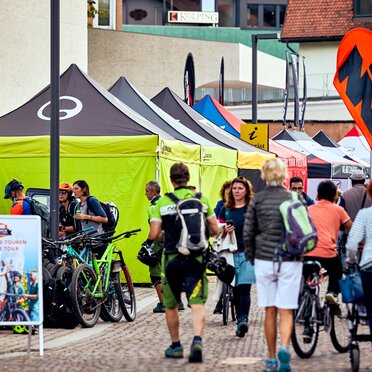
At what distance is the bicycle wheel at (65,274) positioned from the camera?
1423 centimetres

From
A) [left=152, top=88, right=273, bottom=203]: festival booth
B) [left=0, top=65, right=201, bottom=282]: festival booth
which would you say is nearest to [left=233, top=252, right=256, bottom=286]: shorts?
[left=0, top=65, right=201, bottom=282]: festival booth

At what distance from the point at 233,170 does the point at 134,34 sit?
24.3m

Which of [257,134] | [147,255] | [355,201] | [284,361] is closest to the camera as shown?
[284,361]

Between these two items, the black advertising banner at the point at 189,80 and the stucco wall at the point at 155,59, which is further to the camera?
the stucco wall at the point at 155,59

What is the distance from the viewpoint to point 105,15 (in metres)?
51.1

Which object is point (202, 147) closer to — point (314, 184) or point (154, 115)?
point (154, 115)

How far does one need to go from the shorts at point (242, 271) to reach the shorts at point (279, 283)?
361 centimetres

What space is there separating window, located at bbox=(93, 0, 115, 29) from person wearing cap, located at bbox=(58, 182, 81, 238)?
108ft

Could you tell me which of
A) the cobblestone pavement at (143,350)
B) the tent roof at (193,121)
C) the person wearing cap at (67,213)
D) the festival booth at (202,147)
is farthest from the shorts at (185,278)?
the tent roof at (193,121)

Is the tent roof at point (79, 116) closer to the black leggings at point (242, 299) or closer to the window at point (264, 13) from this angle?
the black leggings at point (242, 299)

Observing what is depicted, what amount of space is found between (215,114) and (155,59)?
1731 centimetres

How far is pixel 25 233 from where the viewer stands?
12211 millimetres

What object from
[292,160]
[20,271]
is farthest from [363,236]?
[292,160]

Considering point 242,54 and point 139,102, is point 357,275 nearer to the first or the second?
point 139,102
